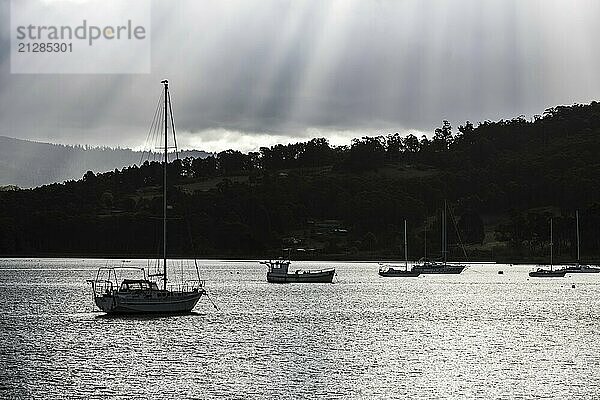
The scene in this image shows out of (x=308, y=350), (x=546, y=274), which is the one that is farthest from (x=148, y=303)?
(x=546, y=274)

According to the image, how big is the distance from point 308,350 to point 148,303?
71.7 feet

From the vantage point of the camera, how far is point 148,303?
8425 centimetres

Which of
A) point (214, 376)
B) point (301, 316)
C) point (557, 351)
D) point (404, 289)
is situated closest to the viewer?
point (214, 376)

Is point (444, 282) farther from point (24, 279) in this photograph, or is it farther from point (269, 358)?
point (269, 358)

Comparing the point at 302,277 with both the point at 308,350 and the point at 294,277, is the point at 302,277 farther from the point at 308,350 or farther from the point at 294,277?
the point at 308,350

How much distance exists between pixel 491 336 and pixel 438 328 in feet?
22.9

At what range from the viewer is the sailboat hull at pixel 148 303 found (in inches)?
3322

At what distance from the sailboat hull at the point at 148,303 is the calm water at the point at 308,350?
109cm

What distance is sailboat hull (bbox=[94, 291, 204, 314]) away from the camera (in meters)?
84.4

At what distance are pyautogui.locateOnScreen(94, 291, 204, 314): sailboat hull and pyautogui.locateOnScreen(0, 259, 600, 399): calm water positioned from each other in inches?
42.8

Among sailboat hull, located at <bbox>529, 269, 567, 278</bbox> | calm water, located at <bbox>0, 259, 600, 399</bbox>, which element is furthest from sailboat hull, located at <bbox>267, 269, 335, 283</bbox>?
sailboat hull, located at <bbox>529, 269, 567, 278</bbox>

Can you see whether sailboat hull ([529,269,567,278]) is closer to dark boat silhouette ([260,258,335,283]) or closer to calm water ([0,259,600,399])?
dark boat silhouette ([260,258,335,283])

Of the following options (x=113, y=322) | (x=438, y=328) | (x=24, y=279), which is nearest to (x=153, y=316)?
(x=113, y=322)

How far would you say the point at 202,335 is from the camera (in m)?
75.5
